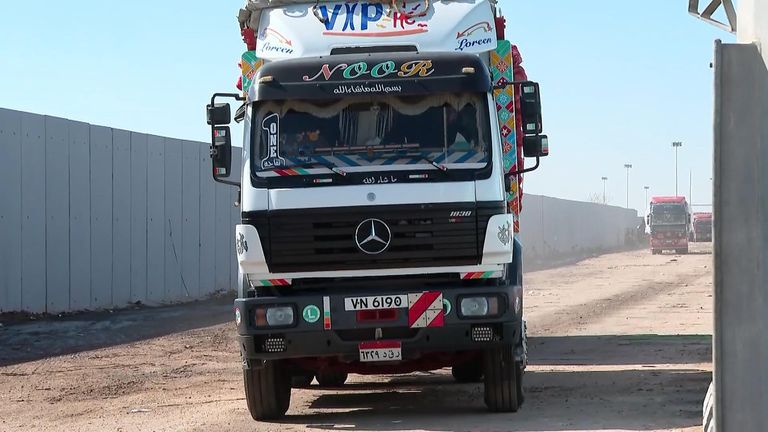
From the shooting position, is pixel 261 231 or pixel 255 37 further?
pixel 255 37

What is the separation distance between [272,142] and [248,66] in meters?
1.81

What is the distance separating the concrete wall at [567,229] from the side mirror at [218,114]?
32771 mm

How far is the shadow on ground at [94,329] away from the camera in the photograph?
17844mm

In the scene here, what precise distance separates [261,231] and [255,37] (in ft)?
9.10

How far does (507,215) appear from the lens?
Answer: 10328 mm

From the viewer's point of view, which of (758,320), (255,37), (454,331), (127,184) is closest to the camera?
(758,320)

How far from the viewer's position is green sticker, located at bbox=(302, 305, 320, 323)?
10.2 metres

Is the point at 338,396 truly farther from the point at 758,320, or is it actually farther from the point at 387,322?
the point at 758,320

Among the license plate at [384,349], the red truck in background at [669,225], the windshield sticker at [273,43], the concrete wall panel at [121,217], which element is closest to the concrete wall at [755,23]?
the license plate at [384,349]

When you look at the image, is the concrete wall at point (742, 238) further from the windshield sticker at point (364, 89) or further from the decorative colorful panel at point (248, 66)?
the decorative colorful panel at point (248, 66)

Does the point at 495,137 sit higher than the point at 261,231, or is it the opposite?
the point at 495,137

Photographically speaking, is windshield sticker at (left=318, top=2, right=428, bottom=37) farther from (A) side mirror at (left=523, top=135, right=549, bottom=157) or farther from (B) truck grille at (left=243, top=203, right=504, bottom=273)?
(B) truck grille at (left=243, top=203, right=504, bottom=273)

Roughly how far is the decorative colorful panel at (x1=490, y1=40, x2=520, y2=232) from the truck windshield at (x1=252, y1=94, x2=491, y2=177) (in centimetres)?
163

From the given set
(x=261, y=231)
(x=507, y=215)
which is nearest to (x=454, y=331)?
(x=507, y=215)
